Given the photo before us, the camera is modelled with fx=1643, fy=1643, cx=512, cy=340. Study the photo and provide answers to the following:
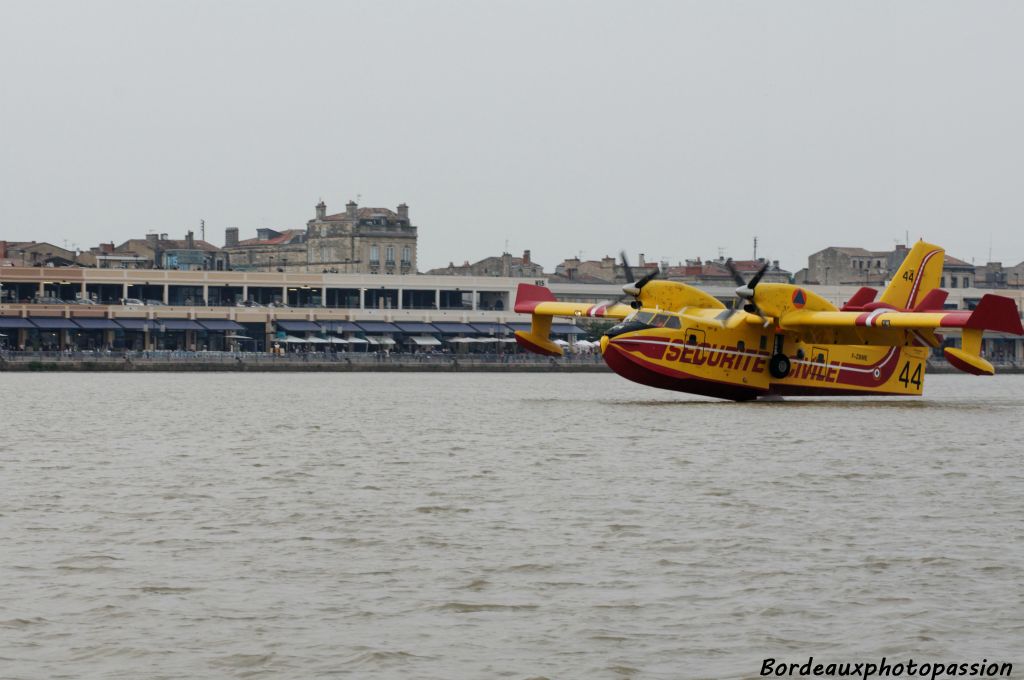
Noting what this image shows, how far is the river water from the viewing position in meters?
14.4

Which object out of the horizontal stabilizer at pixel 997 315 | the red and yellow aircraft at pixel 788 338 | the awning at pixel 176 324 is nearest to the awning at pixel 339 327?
the awning at pixel 176 324

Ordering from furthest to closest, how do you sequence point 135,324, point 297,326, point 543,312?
point 297,326
point 135,324
point 543,312

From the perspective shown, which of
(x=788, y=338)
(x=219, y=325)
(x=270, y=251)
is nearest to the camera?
(x=788, y=338)

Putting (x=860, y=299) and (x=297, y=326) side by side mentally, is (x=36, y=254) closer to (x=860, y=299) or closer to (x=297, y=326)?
(x=297, y=326)

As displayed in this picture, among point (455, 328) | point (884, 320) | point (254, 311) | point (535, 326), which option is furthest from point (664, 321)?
point (455, 328)

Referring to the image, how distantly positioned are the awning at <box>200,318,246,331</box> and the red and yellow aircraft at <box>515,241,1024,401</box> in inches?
2662

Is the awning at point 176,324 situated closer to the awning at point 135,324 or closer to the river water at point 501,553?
the awning at point 135,324

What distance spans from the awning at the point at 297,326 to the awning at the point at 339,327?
107 cm

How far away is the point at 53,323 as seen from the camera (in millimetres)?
115375

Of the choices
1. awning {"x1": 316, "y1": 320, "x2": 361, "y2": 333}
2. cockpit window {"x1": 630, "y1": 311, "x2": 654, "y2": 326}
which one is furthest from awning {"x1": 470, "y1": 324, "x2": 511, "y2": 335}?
cockpit window {"x1": 630, "y1": 311, "x2": 654, "y2": 326}

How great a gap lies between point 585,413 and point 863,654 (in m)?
37.9

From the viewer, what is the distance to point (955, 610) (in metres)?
16.0

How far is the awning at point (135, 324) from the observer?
11700 cm

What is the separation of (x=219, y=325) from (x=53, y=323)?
38.6ft
